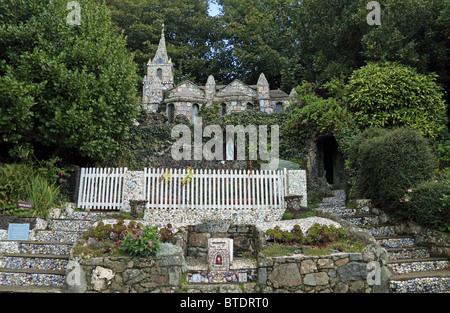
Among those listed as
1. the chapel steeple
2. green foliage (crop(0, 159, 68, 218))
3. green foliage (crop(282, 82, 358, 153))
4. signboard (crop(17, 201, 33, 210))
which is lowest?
signboard (crop(17, 201, 33, 210))

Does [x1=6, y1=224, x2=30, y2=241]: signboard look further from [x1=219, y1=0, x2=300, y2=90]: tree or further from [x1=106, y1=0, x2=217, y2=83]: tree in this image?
[x1=106, y1=0, x2=217, y2=83]: tree

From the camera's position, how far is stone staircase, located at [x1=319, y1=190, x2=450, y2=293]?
226 inches

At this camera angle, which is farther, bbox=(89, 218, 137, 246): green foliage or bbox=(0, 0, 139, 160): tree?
bbox=(0, 0, 139, 160): tree

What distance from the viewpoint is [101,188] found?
9.38 meters

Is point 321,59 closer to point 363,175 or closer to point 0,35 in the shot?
point 363,175

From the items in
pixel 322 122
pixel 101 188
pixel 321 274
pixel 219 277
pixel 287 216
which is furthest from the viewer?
pixel 322 122

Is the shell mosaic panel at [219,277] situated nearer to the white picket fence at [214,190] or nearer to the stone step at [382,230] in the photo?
the white picket fence at [214,190]

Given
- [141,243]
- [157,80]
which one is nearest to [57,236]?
[141,243]

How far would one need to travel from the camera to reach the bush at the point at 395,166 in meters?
7.41

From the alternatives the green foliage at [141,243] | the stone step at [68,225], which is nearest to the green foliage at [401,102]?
the green foliage at [141,243]

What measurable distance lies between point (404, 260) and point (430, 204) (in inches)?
54.0

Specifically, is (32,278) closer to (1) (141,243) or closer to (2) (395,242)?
(1) (141,243)

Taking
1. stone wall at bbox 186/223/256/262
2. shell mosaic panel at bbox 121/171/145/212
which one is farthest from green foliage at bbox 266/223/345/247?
shell mosaic panel at bbox 121/171/145/212

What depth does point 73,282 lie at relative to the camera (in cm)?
543
